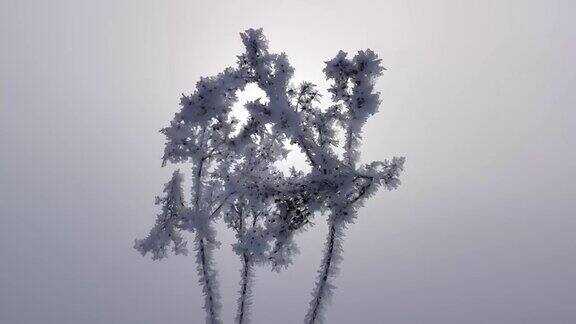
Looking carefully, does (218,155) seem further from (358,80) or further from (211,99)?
(358,80)

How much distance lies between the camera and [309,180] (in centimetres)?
1534

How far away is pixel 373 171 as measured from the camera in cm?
1479

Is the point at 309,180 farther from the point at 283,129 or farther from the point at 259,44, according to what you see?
the point at 259,44

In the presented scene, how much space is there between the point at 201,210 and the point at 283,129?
12.1 feet

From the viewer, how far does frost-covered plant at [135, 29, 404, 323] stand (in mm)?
14930

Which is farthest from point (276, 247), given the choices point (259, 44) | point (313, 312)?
point (259, 44)

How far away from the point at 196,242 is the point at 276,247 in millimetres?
2444

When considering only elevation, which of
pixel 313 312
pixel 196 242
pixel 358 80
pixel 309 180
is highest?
pixel 358 80

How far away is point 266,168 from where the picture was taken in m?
16.8

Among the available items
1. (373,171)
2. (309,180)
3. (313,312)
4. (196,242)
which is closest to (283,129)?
(309,180)

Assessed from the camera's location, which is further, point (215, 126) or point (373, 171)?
point (215, 126)

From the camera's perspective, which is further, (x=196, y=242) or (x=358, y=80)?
(x=196, y=242)

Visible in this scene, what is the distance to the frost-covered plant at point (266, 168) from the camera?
49.0ft

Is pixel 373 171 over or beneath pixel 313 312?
over
